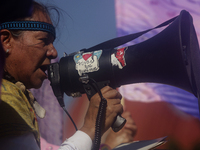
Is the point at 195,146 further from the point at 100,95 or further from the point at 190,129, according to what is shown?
the point at 100,95

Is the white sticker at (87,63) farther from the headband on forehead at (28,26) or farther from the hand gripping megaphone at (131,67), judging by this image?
the headband on forehead at (28,26)

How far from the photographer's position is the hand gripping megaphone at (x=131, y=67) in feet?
3.18

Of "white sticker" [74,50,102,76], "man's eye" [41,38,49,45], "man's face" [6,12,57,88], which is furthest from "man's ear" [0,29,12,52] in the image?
"white sticker" [74,50,102,76]

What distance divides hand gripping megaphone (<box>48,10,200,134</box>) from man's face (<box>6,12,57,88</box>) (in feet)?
0.19

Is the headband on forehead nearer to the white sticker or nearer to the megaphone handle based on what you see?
the white sticker

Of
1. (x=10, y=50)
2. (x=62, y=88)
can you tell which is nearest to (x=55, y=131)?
(x=62, y=88)

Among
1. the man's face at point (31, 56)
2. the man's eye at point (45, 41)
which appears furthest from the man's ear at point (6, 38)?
the man's eye at point (45, 41)

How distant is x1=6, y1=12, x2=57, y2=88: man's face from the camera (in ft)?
3.23

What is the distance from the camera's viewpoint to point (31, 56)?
39.7 inches

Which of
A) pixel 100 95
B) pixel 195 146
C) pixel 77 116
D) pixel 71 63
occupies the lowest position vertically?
pixel 195 146

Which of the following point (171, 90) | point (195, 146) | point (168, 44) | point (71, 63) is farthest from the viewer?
point (171, 90)

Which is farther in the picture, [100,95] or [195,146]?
[195,146]

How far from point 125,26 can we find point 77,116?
960 millimetres

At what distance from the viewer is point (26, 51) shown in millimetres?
998
